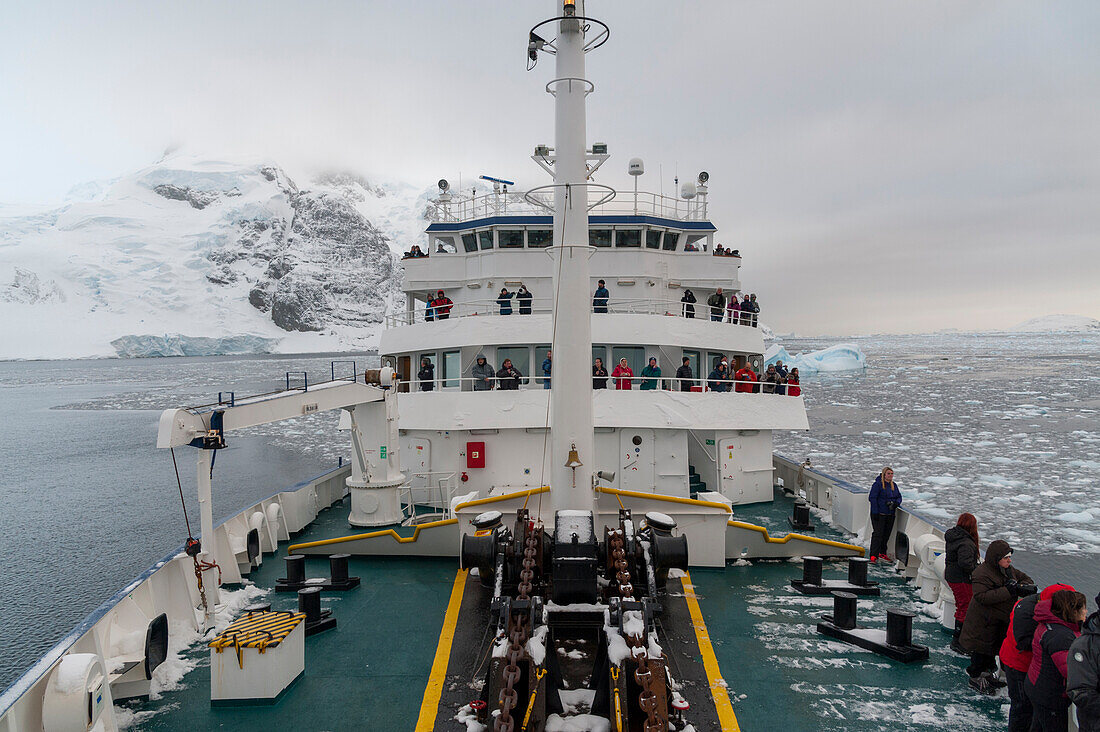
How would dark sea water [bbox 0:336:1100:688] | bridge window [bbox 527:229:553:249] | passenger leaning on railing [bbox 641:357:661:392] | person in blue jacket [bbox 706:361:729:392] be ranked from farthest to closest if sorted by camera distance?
dark sea water [bbox 0:336:1100:688], bridge window [bbox 527:229:553:249], person in blue jacket [bbox 706:361:729:392], passenger leaning on railing [bbox 641:357:661:392]

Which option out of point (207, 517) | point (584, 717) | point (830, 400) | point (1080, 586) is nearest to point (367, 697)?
point (584, 717)

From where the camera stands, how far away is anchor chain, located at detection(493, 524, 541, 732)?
165 inches

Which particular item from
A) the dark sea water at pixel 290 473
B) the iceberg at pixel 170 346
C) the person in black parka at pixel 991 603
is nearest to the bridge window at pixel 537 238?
the person in black parka at pixel 991 603

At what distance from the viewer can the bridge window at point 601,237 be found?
48.6 ft

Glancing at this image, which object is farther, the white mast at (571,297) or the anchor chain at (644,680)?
the white mast at (571,297)

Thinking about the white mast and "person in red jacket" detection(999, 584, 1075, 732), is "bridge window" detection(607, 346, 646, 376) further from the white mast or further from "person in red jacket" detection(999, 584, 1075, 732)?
"person in red jacket" detection(999, 584, 1075, 732)

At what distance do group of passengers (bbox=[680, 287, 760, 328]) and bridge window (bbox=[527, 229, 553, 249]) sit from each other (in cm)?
341

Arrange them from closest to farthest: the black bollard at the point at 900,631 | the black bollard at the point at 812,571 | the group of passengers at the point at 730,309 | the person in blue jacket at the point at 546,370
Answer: the black bollard at the point at 900,631 < the black bollard at the point at 812,571 < the person in blue jacket at the point at 546,370 < the group of passengers at the point at 730,309

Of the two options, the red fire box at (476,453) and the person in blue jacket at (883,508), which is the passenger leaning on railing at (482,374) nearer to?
the red fire box at (476,453)

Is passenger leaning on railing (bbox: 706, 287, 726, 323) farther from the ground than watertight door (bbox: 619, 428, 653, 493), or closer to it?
farther from the ground

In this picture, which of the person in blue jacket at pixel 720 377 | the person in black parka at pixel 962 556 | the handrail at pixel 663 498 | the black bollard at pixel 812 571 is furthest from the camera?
the person in blue jacket at pixel 720 377

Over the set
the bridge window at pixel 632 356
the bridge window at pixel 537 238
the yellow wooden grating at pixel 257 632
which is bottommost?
the yellow wooden grating at pixel 257 632

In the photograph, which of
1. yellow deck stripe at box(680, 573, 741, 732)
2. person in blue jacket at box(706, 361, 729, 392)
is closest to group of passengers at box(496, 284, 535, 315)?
person in blue jacket at box(706, 361, 729, 392)

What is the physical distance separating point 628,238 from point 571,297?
832cm
